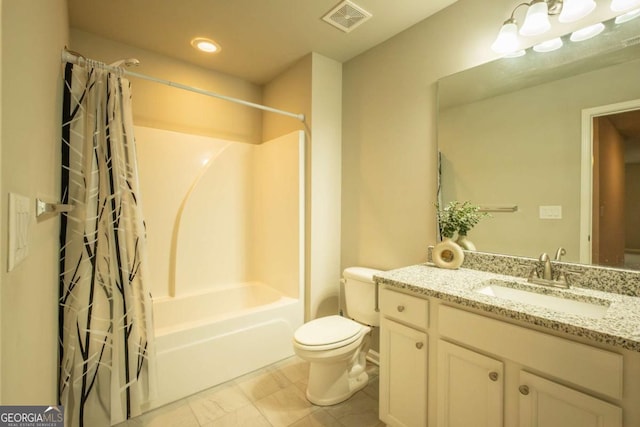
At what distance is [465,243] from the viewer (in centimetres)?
164

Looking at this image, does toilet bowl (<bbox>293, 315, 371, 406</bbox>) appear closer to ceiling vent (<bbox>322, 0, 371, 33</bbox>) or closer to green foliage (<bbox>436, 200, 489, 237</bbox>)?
green foliage (<bbox>436, 200, 489, 237</bbox>)

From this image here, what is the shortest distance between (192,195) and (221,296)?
0.97 meters

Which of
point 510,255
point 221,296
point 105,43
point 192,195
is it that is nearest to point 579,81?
point 510,255

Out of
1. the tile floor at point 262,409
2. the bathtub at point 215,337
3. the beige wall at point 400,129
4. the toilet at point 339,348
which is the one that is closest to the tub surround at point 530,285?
the beige wall at point 400,129

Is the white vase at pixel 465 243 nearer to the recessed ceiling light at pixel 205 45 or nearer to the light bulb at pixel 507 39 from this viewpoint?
the light bulb at pixel 507 39

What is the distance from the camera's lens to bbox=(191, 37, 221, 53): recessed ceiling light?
212 cm

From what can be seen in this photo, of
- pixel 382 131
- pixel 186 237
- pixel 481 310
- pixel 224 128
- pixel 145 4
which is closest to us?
pixel 481 310

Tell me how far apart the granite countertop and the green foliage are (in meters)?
0.24

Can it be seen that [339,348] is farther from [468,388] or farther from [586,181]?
[586,181]

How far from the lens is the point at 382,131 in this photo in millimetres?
2107

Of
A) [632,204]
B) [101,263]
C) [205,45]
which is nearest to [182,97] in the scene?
[205,45]

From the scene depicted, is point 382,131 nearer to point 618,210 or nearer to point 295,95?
point 295,95

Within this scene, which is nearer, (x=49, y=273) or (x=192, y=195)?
(x=49, y=273)

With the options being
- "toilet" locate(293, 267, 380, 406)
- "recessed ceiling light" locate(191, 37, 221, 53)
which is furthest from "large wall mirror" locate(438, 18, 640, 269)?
"recessed ceiling light" locate(191, 37, 221, 53)
